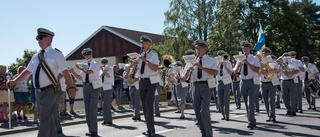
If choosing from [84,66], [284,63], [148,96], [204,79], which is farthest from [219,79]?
[84,66]

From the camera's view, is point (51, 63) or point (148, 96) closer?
point (51, 63)

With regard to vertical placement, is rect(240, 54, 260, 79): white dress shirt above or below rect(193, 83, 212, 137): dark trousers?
above

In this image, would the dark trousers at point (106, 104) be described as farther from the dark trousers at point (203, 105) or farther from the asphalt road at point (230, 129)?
the dark trousers at point (203, 105)

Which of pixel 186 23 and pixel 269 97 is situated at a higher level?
pixel 186 23

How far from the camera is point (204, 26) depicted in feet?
129

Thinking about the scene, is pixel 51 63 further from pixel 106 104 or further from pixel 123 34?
pixel 123 34

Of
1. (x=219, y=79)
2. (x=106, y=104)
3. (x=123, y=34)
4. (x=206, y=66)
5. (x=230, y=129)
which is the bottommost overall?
(x=230, y=129)

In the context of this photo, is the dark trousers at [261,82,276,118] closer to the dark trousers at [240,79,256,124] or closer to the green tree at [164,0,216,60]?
the dark trousers at [240,79,256,124]

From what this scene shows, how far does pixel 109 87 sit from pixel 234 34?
29.0 metres

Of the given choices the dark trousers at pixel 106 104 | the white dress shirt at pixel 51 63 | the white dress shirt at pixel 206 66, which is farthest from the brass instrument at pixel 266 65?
the white dress shirt at pixel 51 63

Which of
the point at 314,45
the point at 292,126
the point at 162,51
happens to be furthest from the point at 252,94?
the point at 314,45

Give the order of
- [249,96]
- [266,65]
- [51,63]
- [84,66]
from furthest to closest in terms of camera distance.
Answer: [266,65] → [249,96] → [84,66] → [51,63]

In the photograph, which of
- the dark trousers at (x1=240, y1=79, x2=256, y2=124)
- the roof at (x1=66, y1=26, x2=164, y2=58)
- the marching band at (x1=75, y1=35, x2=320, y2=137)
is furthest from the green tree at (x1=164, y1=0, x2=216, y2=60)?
the dark trousers at (x1=240, y1=79, x2=256, y2=124)

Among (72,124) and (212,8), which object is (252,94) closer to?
(72,124)
